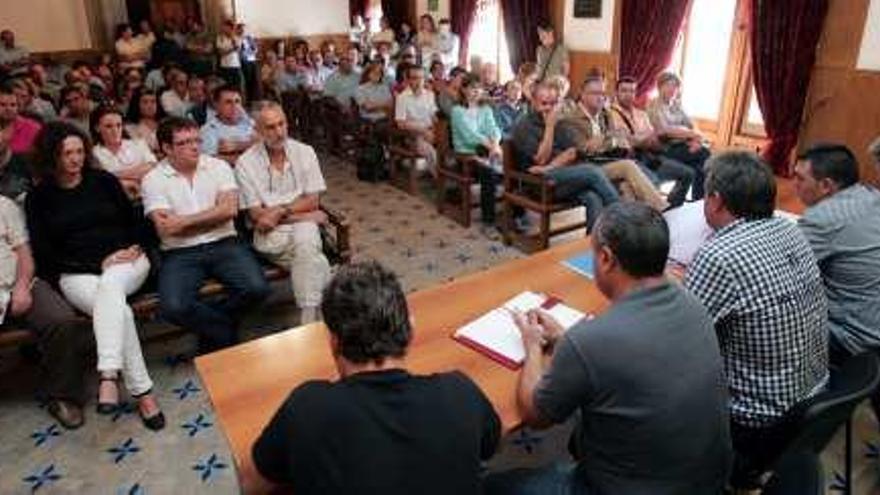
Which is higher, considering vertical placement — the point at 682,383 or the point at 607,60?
the point at 607,60

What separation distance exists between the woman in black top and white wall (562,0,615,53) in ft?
17.3

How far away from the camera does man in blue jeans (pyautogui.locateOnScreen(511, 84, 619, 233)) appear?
3676 millimetres

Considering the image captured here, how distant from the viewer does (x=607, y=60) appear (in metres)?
6.45

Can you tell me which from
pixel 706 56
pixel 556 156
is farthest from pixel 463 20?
pixel 556 156

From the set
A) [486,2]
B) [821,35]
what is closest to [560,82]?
[821,35]

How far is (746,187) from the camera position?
1.64 m

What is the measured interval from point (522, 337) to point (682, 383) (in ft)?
1.73

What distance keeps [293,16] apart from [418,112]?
6.77m

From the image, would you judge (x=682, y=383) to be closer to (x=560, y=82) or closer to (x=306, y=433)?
(x=306, y=433)

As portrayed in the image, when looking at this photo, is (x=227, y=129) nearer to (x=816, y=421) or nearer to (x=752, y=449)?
(x=752, y=449)

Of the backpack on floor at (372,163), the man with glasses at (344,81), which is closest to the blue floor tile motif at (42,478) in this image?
the backpack on floor at (372,163)

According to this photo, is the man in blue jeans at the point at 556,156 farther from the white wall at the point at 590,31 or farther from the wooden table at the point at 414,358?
the white wall at the point at 590,31

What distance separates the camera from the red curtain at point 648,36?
227 inches

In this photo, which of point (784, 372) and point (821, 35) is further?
point (821, 35)
